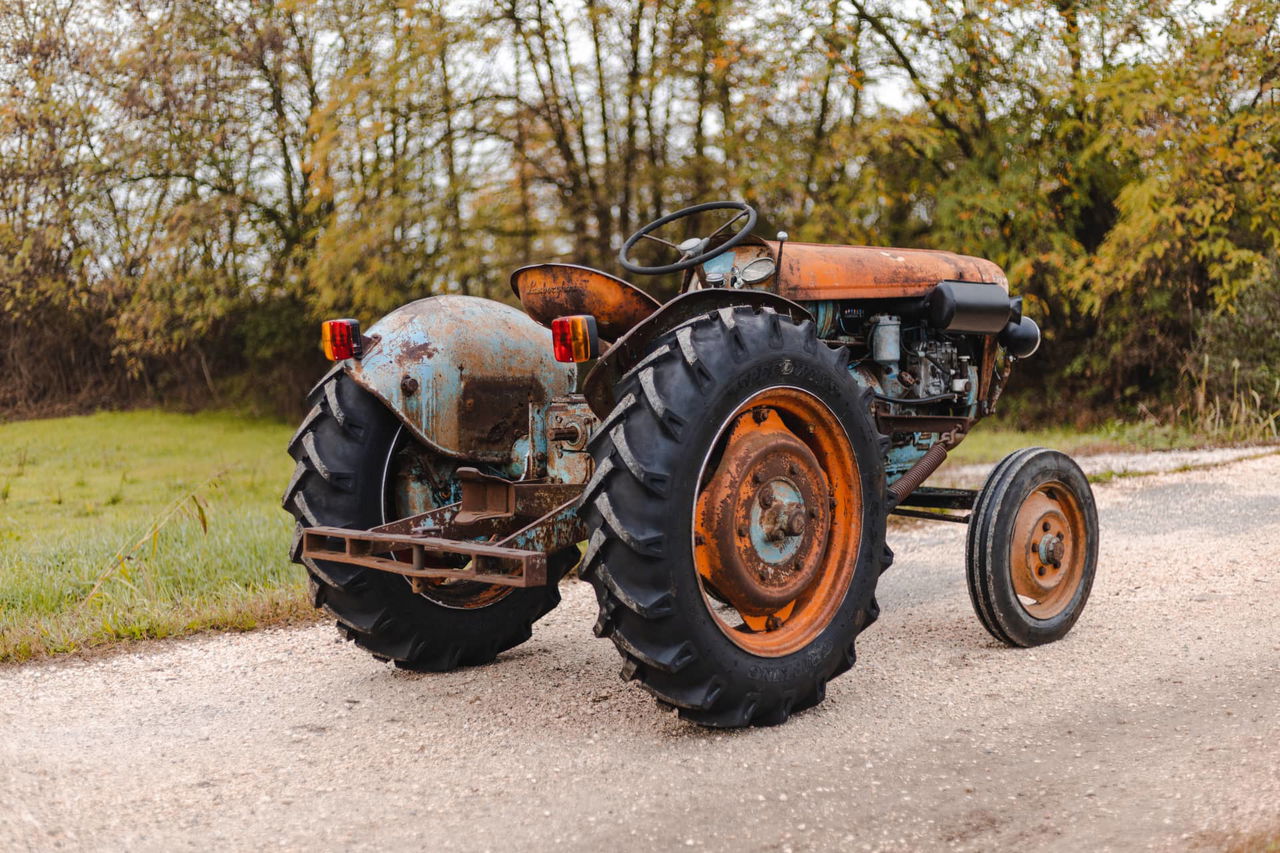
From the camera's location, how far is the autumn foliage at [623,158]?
13789mm

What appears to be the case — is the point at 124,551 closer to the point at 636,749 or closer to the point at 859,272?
the point at 636,749

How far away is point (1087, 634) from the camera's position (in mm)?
4668

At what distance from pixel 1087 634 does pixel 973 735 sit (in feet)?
4.91

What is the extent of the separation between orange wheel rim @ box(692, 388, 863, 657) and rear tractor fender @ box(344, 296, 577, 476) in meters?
0.90

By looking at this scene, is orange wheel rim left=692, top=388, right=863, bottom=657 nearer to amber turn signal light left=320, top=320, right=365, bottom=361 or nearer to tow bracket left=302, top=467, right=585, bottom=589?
tow bracket left=302, top=467, right=585, bottom=589

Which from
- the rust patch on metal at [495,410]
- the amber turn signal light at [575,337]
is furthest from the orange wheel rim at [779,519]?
the rust patch on metal at [495,410]

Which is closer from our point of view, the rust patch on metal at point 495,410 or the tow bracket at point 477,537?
the tow bracket at point 477,537

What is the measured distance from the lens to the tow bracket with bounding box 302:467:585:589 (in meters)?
3.37

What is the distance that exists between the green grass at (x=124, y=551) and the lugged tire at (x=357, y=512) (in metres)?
1.28

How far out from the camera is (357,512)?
3965mm

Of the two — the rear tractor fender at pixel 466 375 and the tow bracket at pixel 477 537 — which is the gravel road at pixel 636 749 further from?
the rear tractor fender at pixel 466 375

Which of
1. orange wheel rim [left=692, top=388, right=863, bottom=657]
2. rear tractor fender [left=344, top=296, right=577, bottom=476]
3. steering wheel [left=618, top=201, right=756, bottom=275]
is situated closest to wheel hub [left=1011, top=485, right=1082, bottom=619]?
orange wheel rim [left=692, top=388, right=863, bottom=657]

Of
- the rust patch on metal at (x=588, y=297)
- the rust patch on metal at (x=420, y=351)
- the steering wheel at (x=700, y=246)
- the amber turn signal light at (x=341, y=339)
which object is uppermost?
Answer: the steering wheel at (x=700, y=246)

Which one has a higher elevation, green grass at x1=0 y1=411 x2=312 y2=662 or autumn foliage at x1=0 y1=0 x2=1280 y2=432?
autumn foliage at x1=0 y1=0 x2=1280 y2=432
